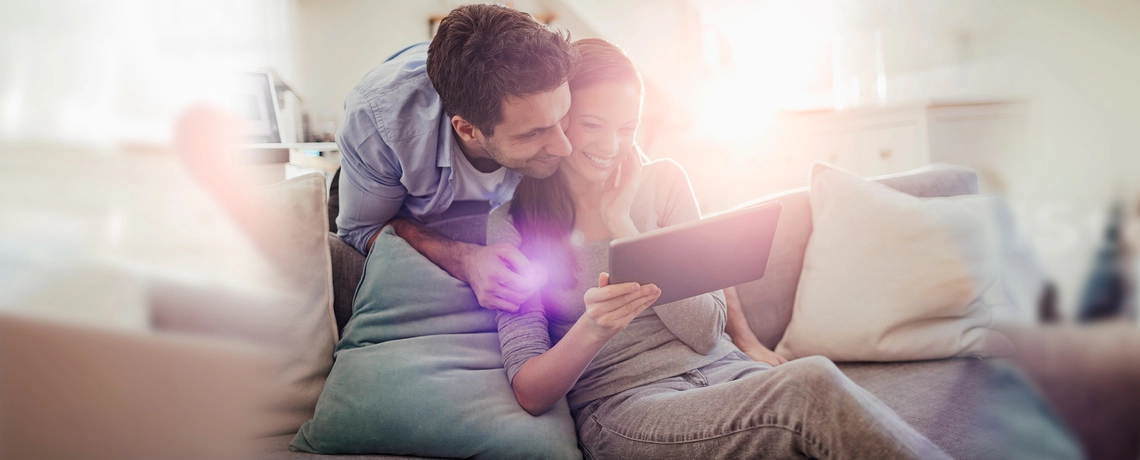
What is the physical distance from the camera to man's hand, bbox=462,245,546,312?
3.32ft

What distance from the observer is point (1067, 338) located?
19 centimetres

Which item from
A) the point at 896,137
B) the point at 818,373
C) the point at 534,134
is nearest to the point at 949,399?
the point at 818,373

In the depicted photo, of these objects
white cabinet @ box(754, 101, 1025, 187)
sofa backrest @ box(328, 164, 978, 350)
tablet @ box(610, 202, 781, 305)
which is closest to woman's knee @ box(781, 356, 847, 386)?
tablet @ box(610, 202, 781, 305)

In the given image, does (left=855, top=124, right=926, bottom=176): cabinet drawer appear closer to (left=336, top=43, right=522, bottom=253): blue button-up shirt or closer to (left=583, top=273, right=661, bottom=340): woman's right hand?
(left=336, top=43, right=522, bottom=253): blue button-up shirt

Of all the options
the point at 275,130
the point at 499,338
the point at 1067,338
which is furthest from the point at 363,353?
the point at 275,130

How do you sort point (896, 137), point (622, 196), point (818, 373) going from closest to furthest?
point (818, 373) < point (622, 196) < point (896, 137)

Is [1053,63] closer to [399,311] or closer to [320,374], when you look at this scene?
[399,311]

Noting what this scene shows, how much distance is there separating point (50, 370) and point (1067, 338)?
0.52 m

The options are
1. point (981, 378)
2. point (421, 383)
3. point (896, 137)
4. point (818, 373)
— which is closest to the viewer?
point (818, 373)

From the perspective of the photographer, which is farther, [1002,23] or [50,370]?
[1002,23]

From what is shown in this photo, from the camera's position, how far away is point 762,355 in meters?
1.21

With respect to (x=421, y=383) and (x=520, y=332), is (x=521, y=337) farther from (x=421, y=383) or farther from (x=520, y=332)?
(x=421, y=383)

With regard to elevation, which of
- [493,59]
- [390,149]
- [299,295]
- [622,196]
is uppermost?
[493,59]

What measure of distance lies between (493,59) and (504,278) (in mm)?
363
